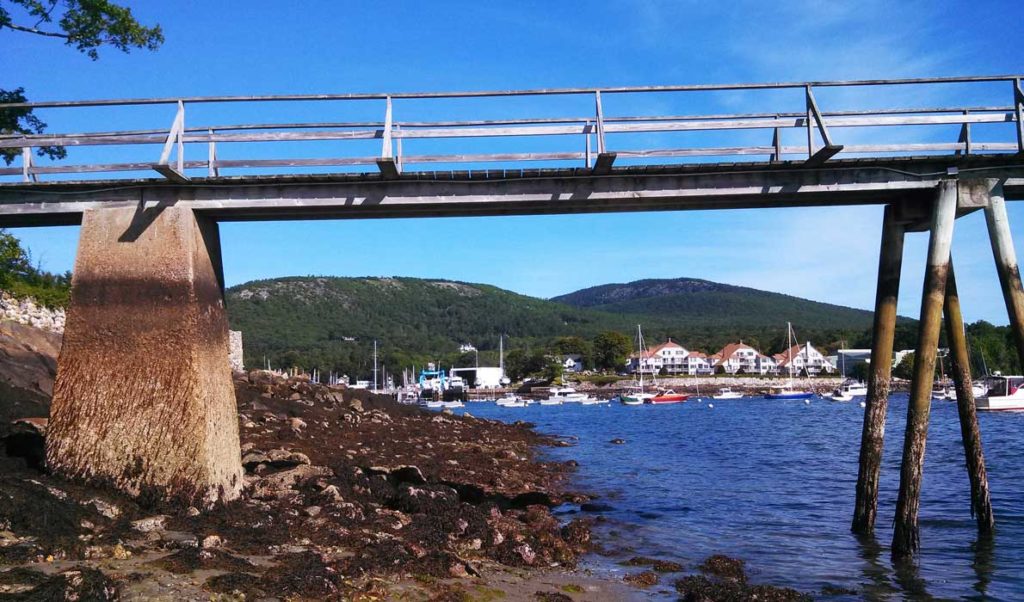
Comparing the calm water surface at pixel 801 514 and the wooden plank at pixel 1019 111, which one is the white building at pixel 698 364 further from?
the wooden plank at pixel 1019 111

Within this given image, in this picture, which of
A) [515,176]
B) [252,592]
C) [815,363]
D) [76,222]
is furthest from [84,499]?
[815,363]

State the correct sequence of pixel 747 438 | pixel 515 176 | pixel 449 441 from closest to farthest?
pixel 515 176
pixel 449 441
pixel 747 438

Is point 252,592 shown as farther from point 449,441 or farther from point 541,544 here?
point 449,441

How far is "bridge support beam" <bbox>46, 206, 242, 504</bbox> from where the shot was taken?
13.0 metres

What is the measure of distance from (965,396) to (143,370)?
15028 mm

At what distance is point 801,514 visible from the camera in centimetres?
2019

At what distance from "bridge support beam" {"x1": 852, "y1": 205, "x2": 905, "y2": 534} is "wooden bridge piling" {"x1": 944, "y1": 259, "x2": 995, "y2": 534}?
101cm

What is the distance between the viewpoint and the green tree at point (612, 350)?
613 feet

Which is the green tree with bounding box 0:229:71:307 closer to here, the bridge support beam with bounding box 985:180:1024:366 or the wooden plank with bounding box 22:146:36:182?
the wooden plank with bounding box 22:146:36:182

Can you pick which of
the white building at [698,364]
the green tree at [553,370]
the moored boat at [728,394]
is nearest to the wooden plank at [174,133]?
the moored boat at [728,394]

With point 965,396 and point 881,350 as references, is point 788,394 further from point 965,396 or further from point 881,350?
point 881,350

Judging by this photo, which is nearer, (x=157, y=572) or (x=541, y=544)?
(x=157, y=572)

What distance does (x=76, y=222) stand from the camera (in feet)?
47.3

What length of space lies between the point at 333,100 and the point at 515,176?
3.51m
